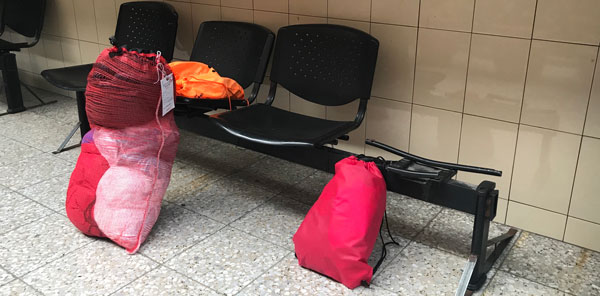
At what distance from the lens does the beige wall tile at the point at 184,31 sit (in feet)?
11.6

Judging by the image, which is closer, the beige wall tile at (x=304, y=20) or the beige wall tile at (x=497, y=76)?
the beige wall tile at (x=497, y=76)

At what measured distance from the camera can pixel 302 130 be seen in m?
2.50

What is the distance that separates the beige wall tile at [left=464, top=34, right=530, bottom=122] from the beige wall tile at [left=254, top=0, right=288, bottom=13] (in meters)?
1.11

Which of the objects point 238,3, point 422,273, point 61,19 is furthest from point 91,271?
point 61,19

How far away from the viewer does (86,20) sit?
13.7ft

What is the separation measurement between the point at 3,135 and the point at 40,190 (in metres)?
1.10

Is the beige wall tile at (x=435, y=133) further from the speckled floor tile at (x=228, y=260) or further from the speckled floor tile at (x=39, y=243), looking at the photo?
the speckled floor tile at (x=39, y=243)

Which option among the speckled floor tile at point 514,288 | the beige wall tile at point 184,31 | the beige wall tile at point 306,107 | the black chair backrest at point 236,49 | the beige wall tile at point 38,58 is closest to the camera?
the speckled floor tile at point 514,288

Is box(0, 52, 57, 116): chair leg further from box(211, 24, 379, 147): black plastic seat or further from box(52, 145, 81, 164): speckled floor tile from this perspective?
box(211, 24, 379, 147): black plastic seat

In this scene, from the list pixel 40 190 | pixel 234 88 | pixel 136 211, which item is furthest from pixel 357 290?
pixel 40 190

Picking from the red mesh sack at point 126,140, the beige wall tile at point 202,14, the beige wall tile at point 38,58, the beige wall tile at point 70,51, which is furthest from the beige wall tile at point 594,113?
the beige wall tile at point 38,58

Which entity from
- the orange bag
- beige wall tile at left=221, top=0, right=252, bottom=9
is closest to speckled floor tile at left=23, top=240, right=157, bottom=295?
the orange bag

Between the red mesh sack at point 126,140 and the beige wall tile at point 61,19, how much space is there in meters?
2.25

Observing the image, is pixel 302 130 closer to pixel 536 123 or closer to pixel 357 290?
pixel 357 290
